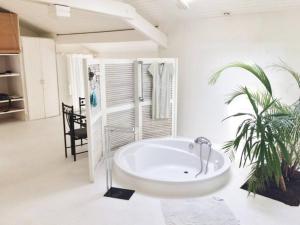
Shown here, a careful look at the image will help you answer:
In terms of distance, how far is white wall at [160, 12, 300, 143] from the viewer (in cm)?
387

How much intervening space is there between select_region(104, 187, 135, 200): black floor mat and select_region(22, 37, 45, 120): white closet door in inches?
165

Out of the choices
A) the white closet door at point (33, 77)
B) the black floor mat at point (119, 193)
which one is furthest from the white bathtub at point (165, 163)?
the white closet door at point (33, 77)

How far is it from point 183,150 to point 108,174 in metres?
1.29

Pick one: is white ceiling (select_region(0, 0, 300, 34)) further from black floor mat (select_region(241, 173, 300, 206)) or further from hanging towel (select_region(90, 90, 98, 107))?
black floor mat (select_region(241, 173, 300, 206))

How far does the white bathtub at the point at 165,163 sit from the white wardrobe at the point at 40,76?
358 centimetres

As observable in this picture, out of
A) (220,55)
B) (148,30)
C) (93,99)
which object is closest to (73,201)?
(93,99)

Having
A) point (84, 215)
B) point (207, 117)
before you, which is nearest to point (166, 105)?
point (207, 117)

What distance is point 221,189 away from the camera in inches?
130

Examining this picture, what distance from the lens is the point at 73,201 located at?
3066 mm

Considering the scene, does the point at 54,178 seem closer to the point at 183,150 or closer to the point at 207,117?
the point at 183,150

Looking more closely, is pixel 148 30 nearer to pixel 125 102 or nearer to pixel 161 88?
pixel 161 88

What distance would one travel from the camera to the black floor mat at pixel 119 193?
3141 millimetres

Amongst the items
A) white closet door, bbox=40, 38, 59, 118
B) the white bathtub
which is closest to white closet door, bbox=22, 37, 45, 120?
white closet door, bbox=40, 38, 59, 118

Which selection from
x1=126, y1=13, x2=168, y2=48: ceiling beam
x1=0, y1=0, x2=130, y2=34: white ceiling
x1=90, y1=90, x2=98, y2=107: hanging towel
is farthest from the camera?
x1=0, y1=0, x2=130, y2=34: white ceiling
